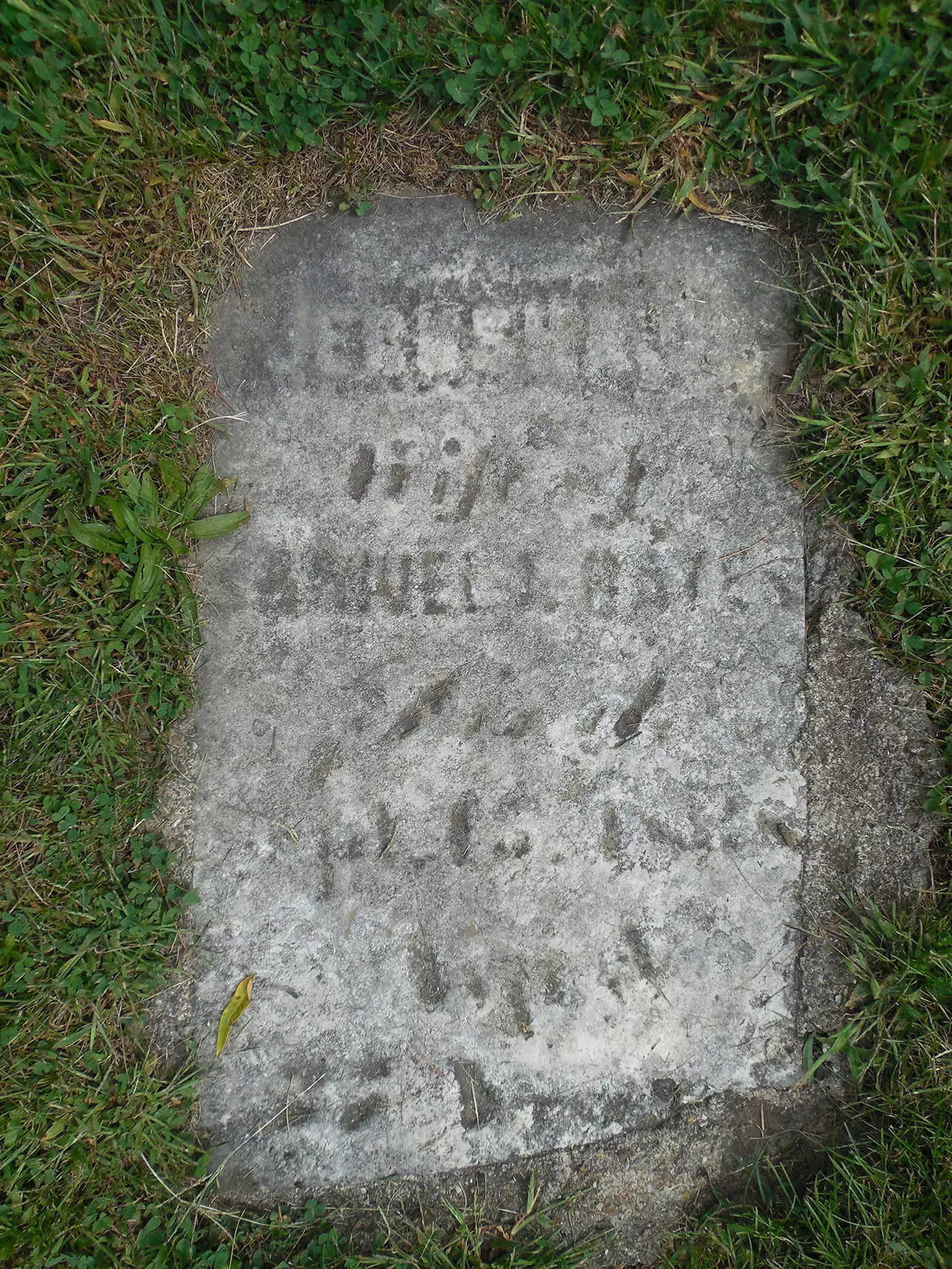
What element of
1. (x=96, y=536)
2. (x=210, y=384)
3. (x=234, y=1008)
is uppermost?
(x=210, y=384)

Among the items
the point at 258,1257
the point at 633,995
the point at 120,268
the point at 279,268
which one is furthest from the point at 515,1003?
the point at 120,268

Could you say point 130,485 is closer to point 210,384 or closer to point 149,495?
point 149,495

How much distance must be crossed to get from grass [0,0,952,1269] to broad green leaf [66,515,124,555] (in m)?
0.02

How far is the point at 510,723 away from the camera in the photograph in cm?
184

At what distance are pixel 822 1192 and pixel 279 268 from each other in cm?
243

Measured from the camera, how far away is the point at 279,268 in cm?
188

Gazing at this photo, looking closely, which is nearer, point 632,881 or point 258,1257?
point 258,1257

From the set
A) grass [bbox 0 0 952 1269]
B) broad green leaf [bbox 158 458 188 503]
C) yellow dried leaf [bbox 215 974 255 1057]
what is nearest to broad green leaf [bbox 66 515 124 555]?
grass [bbox 0 0 952 1269]

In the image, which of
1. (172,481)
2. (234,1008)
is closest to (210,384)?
(172,481)

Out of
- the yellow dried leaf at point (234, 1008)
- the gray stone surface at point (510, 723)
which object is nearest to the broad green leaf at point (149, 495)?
the gray stone surface at point (510, 723)

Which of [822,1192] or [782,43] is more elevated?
[782,43]

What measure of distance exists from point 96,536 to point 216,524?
0.26 metres

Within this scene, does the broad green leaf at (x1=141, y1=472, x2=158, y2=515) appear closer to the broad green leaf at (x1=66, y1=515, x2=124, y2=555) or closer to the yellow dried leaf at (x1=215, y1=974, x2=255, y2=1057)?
the broad green leaf at (x1=66, y1=515, x2=124, y2=555)

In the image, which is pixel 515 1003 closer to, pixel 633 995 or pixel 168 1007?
pixel 633 995
